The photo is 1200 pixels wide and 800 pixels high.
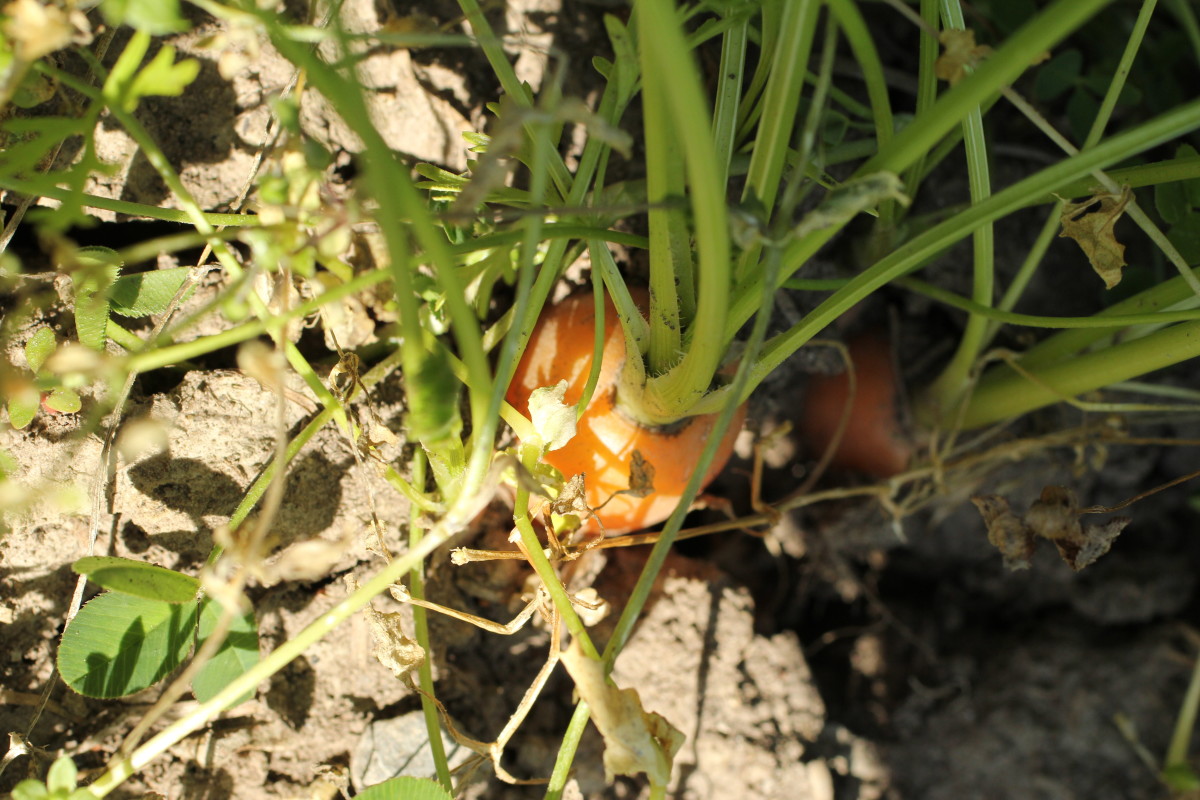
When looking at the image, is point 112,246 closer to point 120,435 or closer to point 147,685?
point 120,435

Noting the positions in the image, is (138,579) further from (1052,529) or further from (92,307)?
(1052,529)

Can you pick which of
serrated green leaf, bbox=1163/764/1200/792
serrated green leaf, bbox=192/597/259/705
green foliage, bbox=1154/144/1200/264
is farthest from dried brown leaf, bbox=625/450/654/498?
serrated green leaf, bbox=1163/764/1200/792

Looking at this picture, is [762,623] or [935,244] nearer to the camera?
[935,244]

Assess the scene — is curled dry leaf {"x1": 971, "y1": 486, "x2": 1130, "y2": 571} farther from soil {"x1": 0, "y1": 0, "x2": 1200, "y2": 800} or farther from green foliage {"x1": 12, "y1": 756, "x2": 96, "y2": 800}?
green foliage {"x1": 12, "y1": 756, "x2": 96, "y2": 800}

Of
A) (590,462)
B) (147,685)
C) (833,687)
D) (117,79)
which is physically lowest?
(147,685)

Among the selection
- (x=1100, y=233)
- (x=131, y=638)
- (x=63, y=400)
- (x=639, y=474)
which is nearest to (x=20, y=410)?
(x=63, y=400)

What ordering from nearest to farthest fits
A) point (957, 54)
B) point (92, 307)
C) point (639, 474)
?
1. point (957, 54)
2. point (92, 307)
3. point (639, 474)

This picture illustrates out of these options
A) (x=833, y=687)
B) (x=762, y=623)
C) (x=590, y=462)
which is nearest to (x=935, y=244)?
(x=590, y=462)
